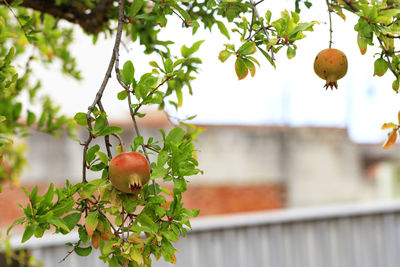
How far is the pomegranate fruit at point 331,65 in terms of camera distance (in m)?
0.77

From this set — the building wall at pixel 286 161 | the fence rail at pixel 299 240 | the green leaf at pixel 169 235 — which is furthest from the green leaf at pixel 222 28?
the building wall at pixel 286 161

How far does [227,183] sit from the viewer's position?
5.86 metres

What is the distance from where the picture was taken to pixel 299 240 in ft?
10.2

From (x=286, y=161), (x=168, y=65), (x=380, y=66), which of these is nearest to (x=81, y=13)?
(x=168, y=65)

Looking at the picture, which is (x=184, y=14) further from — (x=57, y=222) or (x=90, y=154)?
(x=57, y=222)

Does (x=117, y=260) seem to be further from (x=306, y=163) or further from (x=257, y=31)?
(x=306, y=163)

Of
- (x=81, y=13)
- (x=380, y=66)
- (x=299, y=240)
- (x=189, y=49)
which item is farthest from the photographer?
(x=299, y=240)

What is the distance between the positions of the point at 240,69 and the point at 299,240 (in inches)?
101

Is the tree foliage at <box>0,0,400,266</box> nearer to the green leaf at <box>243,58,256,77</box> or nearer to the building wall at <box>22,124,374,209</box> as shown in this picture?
the green leaf at <box>243,58,256,77</box>

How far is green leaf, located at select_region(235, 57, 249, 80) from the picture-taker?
0.72m

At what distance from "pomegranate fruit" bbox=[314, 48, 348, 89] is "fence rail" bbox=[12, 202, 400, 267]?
219cm

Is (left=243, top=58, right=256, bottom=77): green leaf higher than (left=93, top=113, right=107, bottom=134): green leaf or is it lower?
higher

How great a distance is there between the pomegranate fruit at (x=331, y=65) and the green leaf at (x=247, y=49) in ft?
0.44

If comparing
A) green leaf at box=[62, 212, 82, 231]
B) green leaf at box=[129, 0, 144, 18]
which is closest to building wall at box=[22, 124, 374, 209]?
green leaf at box=[129, 0, 144, 18]
